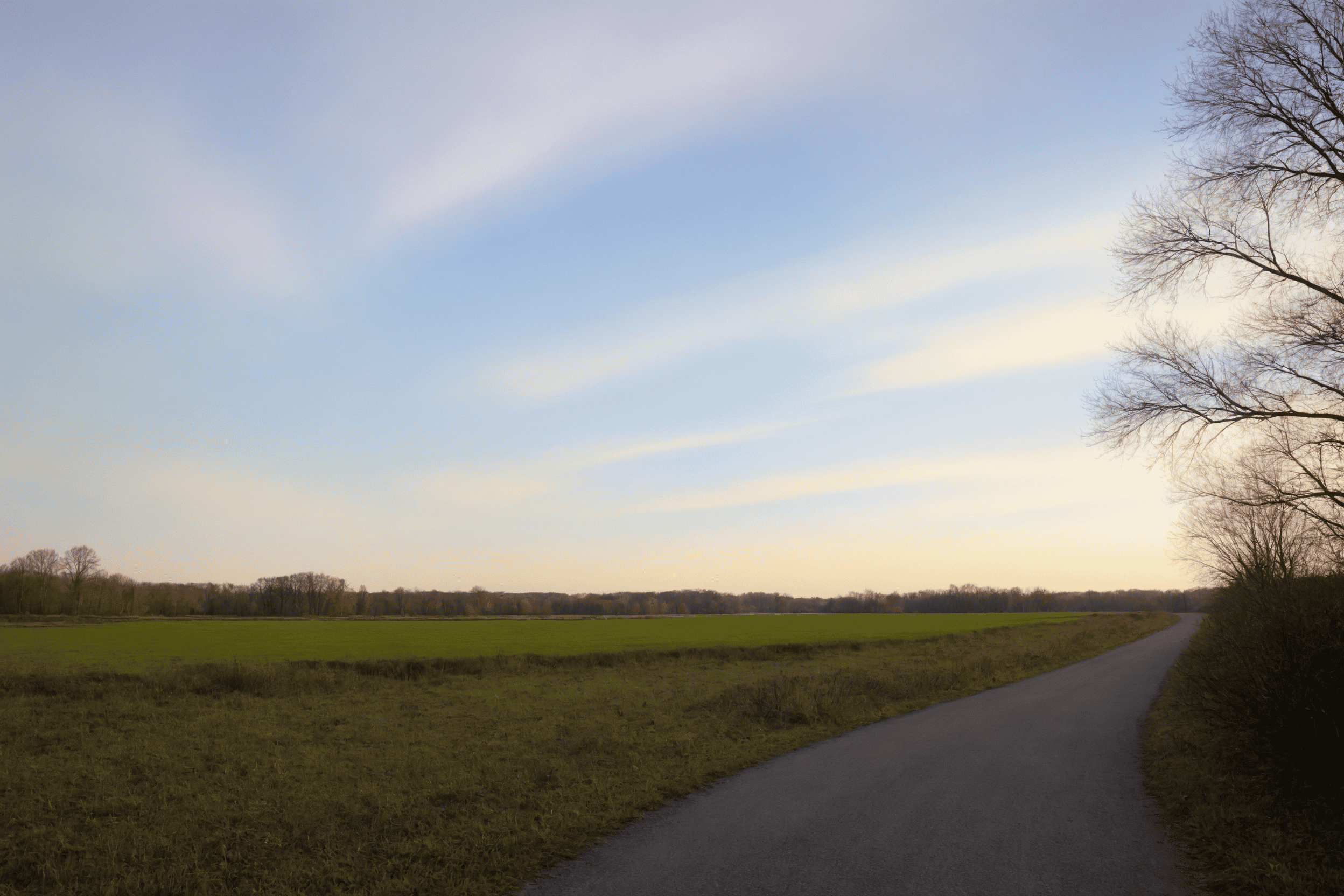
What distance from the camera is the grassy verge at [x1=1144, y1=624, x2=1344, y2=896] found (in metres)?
6.84

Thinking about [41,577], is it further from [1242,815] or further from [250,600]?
[1242,815]

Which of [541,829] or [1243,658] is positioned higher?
[1243,658]

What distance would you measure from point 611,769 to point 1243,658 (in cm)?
1006

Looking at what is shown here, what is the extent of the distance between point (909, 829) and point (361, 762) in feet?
34.9

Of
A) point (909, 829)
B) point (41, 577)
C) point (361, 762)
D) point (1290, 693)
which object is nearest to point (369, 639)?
point (361, 762)

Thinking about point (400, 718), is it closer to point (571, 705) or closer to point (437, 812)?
point (571, 705)

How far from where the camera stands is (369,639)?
167 feet

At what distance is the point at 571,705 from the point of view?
21.6 metres

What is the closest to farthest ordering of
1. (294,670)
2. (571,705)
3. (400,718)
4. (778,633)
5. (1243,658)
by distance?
(1243,658), (400,718), (571,705), (294,670), (778,633)

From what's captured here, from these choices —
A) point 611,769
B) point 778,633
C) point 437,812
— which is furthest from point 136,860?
point 778,633

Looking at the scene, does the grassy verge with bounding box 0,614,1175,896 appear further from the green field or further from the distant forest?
the distant forest

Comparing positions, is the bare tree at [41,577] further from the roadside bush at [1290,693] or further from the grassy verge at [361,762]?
the roadside bush at [1290,693]

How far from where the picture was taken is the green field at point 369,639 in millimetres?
37469

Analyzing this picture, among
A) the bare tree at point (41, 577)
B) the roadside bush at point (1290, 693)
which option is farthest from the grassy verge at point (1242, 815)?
the bare tree at point (41, 577)
